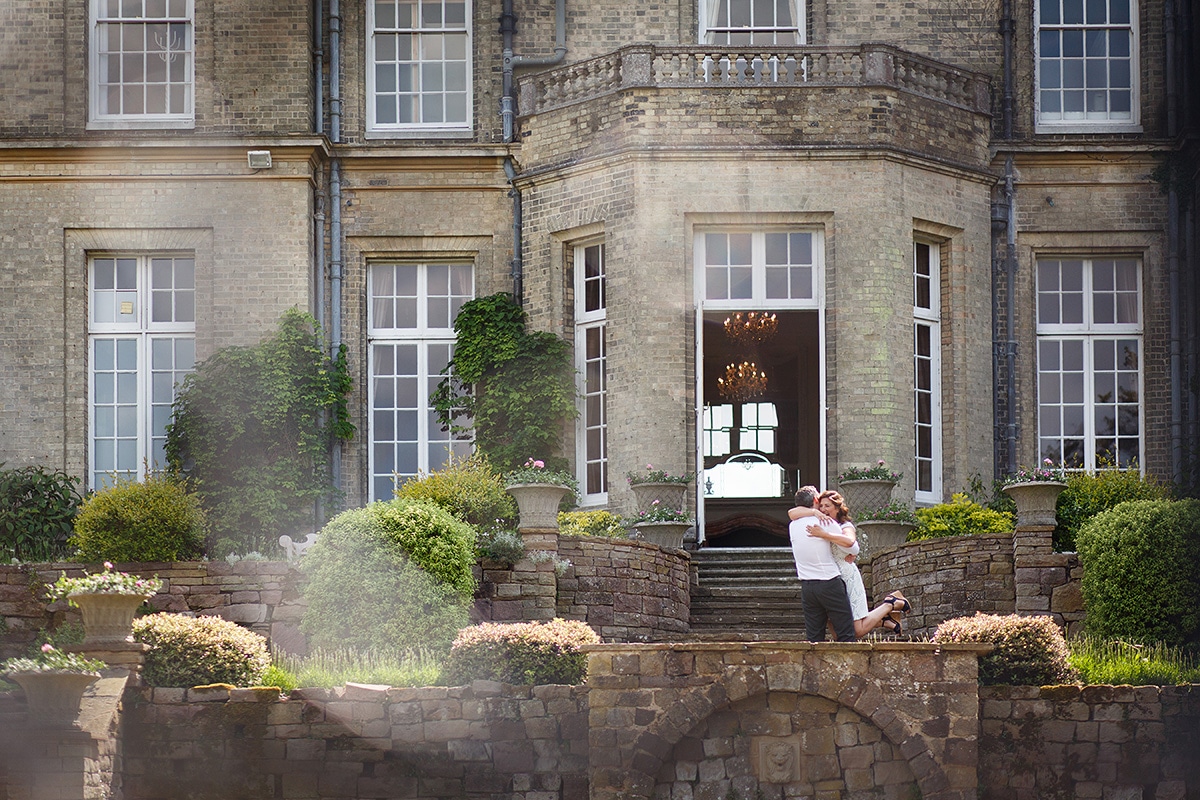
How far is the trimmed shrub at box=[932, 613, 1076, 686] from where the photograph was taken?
12.3 metres

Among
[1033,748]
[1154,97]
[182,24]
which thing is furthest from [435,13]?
[1033,748]

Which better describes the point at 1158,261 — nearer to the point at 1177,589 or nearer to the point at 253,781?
the point at 1177,589

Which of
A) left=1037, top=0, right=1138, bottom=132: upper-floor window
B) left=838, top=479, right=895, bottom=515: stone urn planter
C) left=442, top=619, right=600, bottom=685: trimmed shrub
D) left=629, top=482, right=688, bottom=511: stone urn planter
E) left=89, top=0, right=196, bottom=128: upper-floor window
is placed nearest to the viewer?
left=442, top=619, right=600, bottom=685: trimmed shrub

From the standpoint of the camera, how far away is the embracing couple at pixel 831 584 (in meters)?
12.8

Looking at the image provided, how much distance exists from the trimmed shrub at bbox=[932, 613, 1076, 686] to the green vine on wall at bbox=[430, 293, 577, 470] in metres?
7.79

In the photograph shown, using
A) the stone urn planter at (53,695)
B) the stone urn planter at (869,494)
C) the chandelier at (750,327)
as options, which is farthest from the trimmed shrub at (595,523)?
the stone urn planter at (53,695)

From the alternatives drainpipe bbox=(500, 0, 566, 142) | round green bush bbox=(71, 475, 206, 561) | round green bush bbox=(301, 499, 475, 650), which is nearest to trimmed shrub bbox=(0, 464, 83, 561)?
round green bush bbox=(71, 475, 206, 561)

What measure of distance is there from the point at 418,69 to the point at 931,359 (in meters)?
6.70

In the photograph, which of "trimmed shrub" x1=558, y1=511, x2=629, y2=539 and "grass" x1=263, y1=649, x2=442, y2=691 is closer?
"grass" x1=263, y1=649, x2=442, y2=691

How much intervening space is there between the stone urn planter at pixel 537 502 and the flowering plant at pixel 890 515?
3419mm

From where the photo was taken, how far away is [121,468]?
795 inches

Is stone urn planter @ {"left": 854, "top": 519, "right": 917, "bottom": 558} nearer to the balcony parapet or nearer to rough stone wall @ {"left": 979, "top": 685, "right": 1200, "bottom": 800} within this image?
the balcony parapet

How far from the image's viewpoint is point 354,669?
13.5 m

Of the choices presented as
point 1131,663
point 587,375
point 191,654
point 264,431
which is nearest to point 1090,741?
point 1131,663
